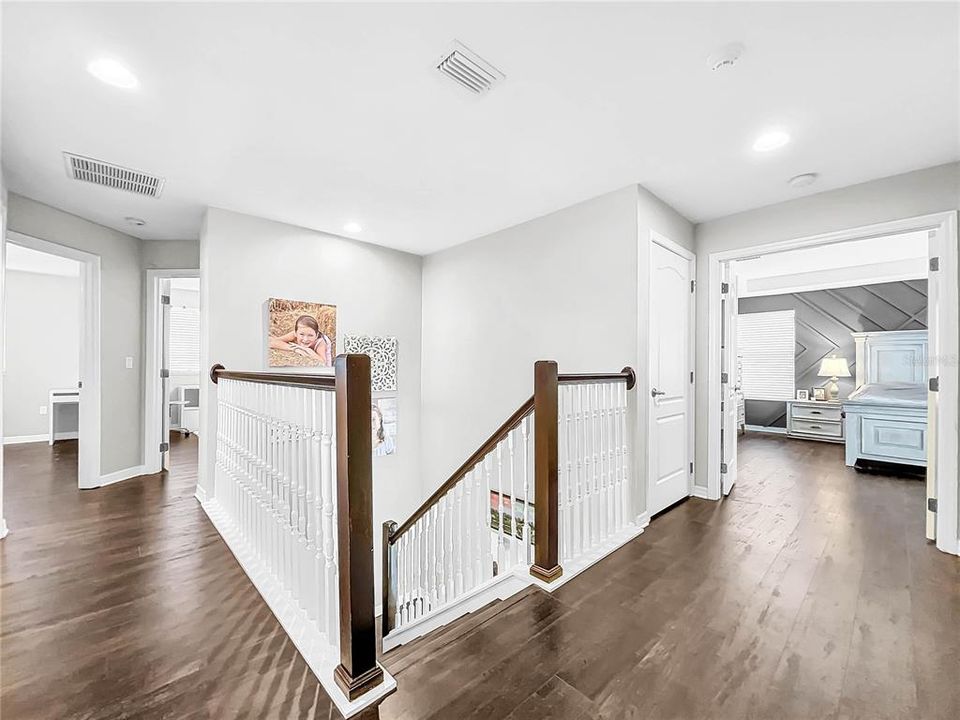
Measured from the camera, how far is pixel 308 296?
4074 mm

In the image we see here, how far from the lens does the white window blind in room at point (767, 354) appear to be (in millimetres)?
6988

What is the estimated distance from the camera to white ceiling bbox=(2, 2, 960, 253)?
1613 mm

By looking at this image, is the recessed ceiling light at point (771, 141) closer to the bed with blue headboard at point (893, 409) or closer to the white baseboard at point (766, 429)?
the bed with blue headboard at point (893, 409)

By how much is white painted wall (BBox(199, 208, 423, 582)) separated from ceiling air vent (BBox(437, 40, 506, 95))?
2.61 metres

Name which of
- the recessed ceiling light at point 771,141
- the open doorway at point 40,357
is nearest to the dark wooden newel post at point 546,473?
the recessed ceiling light at point 771,141

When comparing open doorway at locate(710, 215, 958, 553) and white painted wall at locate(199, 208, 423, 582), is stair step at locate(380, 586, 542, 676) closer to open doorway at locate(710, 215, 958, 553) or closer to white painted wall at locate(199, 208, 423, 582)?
white painted wall at locate(199, 208, 423, 582)

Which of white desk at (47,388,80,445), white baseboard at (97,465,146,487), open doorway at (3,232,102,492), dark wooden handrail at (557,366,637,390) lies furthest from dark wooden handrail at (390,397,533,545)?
white desk at (47,388,80,445)

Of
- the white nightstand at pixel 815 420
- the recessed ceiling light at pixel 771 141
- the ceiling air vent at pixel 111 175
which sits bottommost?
the white nightstand at pixel 815 420

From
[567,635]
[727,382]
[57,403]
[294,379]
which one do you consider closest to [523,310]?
[727,382]

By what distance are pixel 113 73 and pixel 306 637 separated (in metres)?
2.64

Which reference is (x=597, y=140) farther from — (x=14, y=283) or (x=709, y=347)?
(x=14, y=283)

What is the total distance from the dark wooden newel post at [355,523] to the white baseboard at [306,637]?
29mm

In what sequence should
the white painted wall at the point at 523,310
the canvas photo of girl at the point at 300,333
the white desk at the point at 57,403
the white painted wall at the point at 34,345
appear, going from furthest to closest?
the white painted wall at the point at 34,345 < the white desk at the point at 57,403 < the canvas photo of girl at the point at 300,333 < the white painted wall at the point at 523,310

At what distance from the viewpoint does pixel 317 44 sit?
5.67 feet
